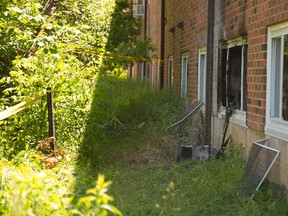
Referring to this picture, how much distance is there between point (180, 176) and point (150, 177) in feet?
1.81

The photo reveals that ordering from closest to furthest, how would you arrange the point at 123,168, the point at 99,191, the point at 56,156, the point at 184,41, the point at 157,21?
1. the point at 99,191
2. the point at 56,156
3. the point at 123,168
4. the point at 184,41
5. the point at 157,21

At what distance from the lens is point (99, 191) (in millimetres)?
3199

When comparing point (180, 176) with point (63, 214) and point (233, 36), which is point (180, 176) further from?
point (63, 214)

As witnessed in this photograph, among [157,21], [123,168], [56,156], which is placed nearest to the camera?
[56,156]

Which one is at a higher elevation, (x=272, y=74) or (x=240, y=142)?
(x=272, y=74)

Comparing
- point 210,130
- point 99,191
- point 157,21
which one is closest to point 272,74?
point 210,130

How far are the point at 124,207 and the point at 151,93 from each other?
736 cm

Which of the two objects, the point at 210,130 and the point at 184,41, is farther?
the point at 184,41

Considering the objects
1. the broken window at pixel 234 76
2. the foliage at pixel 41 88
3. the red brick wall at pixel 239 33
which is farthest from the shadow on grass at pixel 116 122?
the broken window at pixel 234 76

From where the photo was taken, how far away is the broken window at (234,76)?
8.12 m

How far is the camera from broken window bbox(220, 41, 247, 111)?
320 inches

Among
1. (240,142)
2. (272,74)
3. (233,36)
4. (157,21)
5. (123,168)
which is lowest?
(123,168)

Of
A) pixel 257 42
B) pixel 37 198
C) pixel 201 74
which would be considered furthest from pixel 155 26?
pixel 37 198

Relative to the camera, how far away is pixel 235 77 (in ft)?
28.6
